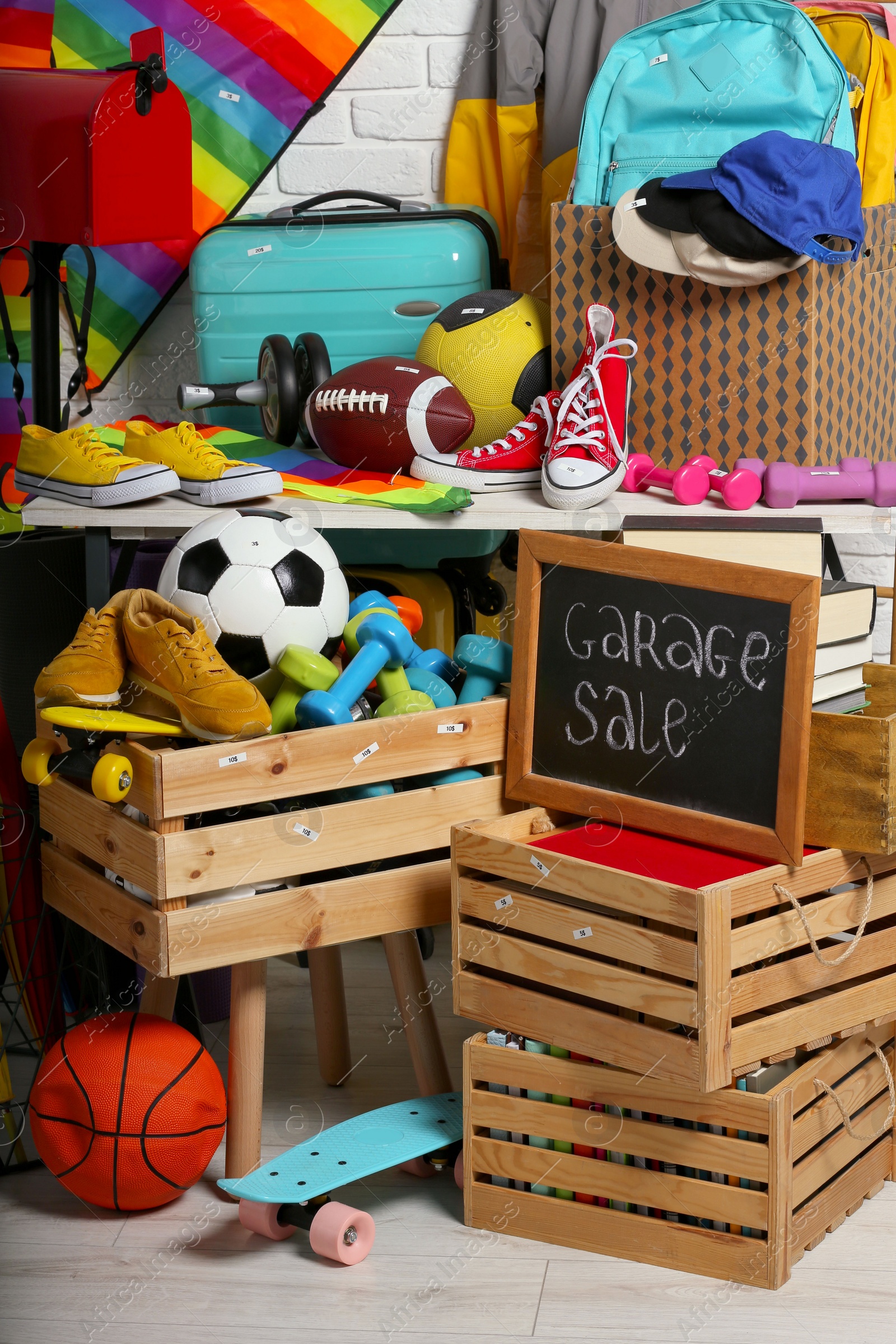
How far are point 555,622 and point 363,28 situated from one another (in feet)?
4.41

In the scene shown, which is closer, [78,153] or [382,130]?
[78,153]

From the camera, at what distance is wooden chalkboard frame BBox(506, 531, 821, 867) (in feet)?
4.44

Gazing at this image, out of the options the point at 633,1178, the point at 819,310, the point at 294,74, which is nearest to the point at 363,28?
the point at 294,74

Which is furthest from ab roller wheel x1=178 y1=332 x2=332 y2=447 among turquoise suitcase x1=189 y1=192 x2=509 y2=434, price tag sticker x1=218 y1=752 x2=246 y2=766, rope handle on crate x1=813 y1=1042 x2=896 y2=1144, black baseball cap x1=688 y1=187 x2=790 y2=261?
rope handle on crate x1=813 y1=1042 x2=896 y2=1144

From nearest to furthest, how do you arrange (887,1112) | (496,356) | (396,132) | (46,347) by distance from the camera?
(887,1112), (496,356), (46,347), (396,132)

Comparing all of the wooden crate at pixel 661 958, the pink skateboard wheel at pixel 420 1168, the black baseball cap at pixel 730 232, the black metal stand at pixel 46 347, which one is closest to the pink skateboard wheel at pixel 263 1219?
the pink skateboard wheel at pixel 420 1168

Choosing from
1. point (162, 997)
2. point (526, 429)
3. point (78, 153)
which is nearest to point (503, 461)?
point (526, 429)

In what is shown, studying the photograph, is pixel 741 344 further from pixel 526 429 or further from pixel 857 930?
pixel 857 930

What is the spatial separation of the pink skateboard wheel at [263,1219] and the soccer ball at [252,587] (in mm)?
578

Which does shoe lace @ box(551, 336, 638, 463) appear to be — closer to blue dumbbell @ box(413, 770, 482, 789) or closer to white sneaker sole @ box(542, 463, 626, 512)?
white sneaker sole @ box(542, 463, 626, 512)

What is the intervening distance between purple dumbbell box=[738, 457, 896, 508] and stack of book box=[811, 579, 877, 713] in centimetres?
17

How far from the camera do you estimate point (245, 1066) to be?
1.53 meters

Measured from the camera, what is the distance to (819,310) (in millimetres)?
1710

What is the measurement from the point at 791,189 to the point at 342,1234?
128 centimetres
